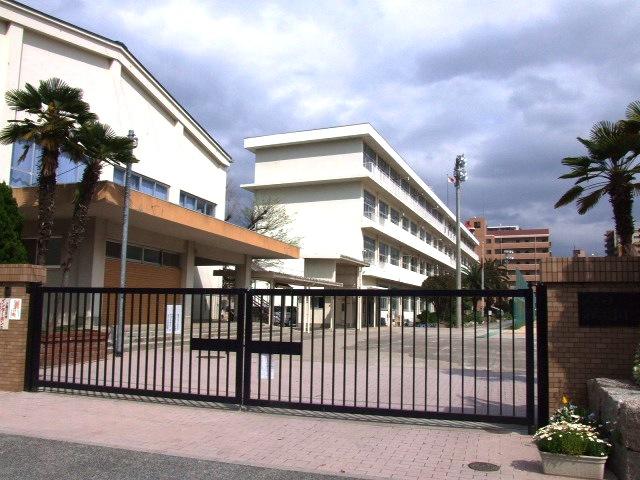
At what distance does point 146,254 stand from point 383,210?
3224 centimetres

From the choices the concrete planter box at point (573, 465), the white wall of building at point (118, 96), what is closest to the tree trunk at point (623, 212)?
the concrete planter box at point (573, 465)

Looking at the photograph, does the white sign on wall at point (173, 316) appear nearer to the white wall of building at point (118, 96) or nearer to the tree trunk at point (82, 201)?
the tree trunk at point (82, 201)

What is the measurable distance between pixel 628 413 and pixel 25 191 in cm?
1825

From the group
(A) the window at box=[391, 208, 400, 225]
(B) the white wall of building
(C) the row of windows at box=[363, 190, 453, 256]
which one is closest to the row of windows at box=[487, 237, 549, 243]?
(C) the row of windows at box=[363, 190, 453, 256]

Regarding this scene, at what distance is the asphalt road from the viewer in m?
5.84

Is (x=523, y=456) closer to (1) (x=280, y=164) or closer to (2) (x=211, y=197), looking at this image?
(2) (x=211, y=197)

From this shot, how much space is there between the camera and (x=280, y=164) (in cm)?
5231

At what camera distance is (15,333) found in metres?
10.5

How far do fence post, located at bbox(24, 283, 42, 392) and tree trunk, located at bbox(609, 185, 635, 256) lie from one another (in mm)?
14002

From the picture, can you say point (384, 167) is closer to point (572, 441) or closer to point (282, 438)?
point (282, 438)

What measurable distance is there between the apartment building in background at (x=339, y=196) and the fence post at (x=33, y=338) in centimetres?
3360

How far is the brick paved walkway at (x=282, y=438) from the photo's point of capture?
6.27m

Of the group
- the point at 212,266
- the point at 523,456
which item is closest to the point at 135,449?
the point at 523,456

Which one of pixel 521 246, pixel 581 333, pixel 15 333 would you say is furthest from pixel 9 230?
pixel 521 246
